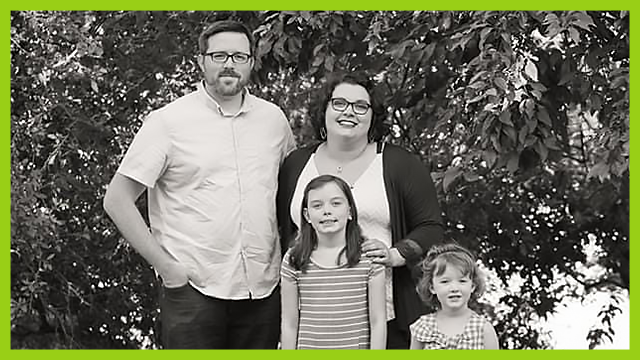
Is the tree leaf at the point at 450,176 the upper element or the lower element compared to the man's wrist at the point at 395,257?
upper

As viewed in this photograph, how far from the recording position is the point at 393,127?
6.21 m

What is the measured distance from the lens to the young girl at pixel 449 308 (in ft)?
11.8

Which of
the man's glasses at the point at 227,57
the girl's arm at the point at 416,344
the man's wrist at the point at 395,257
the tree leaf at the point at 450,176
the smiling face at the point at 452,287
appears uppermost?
the man's glasses at the point at 227,57

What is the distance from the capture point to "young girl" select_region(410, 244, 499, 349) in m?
3.60

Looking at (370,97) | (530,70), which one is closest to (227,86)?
(370,97)

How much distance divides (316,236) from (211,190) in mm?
379

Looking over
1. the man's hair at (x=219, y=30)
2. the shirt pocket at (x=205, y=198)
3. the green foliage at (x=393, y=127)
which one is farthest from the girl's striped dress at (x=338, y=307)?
the green foliage at (x=393, y=127)

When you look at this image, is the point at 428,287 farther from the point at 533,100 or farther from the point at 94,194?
the point at 94,194

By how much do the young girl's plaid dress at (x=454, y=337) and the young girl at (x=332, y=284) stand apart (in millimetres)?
129

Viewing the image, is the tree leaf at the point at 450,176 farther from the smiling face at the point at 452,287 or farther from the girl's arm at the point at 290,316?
the girl's arm at the point at 290,316

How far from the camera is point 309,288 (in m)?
3.66

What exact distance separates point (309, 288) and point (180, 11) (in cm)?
309

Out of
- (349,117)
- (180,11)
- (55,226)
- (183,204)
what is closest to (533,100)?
(349,117)

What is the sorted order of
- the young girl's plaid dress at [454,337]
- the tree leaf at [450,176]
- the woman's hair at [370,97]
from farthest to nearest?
1. the tree leaf at [450,176]
2. the woman's hair at [370,97]
3. the young girl's plaid dress at [454,337]
